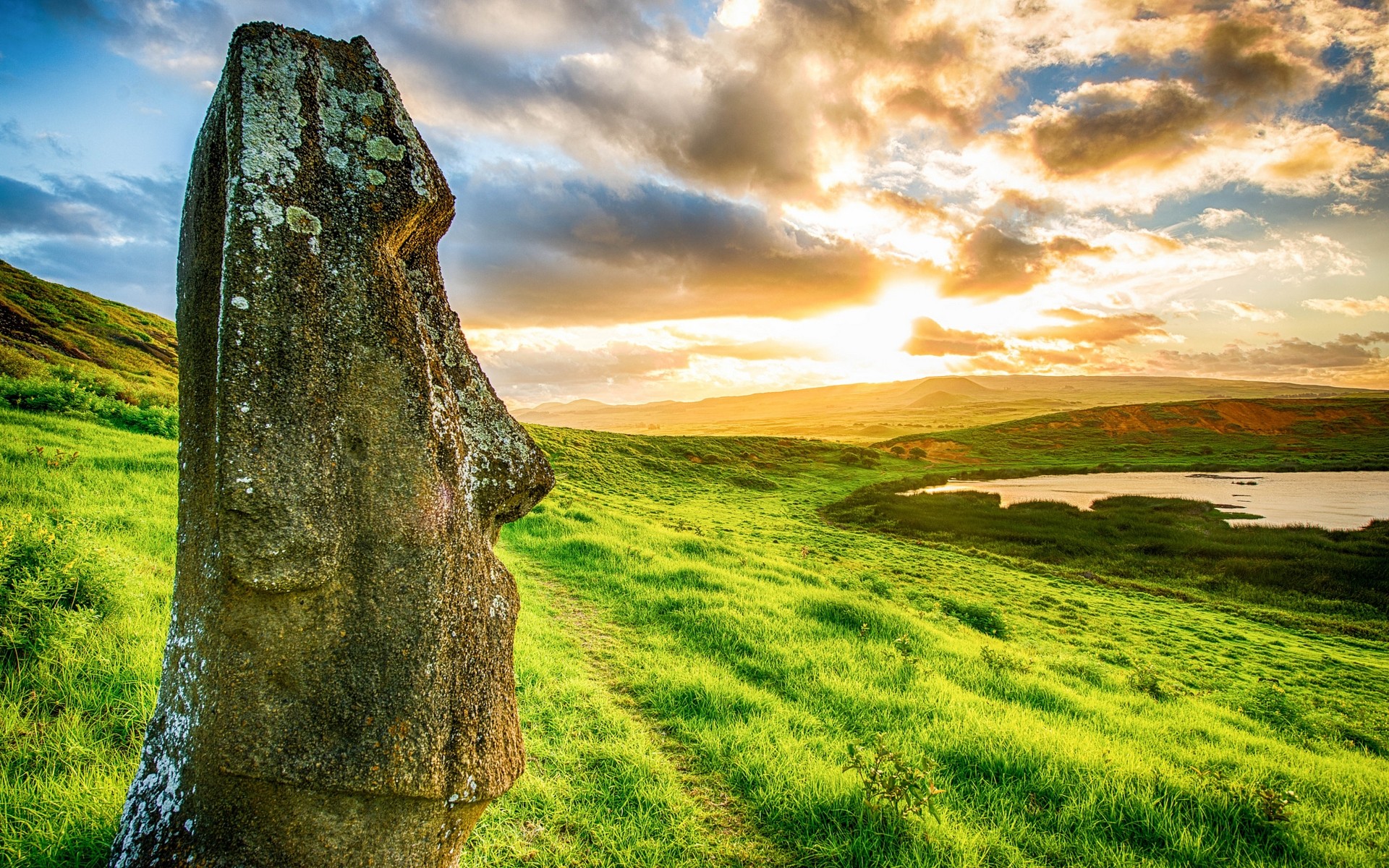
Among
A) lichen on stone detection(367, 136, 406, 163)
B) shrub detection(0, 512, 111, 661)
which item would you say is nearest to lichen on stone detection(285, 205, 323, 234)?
lichen on stone detection(367, 136, 406, 163)

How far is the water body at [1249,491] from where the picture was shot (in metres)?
37.7

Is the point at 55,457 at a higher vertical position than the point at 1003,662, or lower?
higher

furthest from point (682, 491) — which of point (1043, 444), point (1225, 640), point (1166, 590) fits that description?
point (1043, 444)

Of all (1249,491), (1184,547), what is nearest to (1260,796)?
(1184,547)

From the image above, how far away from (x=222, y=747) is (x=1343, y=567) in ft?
128

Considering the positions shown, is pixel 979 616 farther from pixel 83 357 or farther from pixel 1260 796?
pixel 83 357

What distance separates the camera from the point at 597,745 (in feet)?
20.4

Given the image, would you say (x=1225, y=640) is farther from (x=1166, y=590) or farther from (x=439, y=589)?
(x=439, y=589)

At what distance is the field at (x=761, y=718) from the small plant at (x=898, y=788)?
0.19 feet

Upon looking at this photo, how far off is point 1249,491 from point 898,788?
64031mm

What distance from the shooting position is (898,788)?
512 centimetres

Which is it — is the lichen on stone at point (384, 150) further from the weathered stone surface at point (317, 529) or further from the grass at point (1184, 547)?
the grass at point (1184, 547)

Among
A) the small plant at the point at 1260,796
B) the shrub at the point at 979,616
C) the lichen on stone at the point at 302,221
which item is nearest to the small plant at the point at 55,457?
the lichen on stone at the point at 302,221

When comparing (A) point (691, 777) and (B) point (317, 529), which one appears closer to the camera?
(B) point (317, 529)
